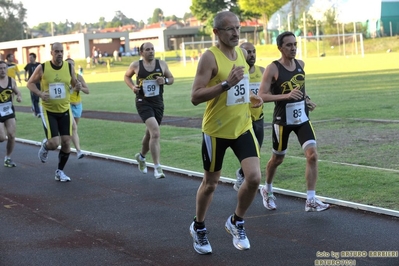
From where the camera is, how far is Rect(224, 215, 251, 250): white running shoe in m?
6.50

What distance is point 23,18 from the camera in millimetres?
146500

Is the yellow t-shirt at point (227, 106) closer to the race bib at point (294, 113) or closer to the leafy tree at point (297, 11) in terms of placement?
the race bib at point (294, 113)

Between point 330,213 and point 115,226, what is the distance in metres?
2.48

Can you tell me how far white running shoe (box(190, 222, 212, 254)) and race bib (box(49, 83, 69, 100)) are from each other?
5292 millimetres

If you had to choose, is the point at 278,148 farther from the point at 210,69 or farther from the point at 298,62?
the point at 210,69

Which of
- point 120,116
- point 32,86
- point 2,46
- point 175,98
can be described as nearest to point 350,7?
point 2,46

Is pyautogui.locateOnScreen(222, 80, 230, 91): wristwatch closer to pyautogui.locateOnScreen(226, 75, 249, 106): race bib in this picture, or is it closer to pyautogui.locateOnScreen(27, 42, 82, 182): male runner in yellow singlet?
pyautogui.locateOnScreen(226, 75, 249, 106): race bib

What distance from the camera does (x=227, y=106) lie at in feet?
21.4

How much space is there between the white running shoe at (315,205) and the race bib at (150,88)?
410 cm

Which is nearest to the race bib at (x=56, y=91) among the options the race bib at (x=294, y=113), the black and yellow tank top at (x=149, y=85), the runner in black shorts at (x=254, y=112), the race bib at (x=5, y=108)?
the black and yellow tank top at (x=149, y=85)

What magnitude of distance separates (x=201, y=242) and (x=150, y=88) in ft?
16.6

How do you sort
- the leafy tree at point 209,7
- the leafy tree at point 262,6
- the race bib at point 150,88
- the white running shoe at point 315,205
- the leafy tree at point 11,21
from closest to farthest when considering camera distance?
the white running shoe at point 315,205, the race bib at point 150,88, the leafy tree at point 262,6, the leafy tree at point 209,7, the leafy tree at point 11,21

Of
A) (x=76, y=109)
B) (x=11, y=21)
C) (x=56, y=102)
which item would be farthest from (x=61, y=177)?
(x=11, y=21)

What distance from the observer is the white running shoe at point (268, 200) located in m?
8.35
